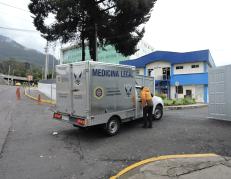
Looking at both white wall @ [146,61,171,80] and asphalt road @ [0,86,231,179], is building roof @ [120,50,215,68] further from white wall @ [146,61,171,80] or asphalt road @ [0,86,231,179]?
asphalt road @ [0,86,231,179]

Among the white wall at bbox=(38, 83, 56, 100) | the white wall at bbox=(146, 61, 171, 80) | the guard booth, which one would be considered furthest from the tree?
the white wall at bbox=(146, 61, 171, 80)

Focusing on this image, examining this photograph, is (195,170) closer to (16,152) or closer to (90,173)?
(90,173)

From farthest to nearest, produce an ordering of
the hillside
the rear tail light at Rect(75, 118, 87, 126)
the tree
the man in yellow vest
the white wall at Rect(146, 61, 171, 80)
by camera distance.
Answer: the hillside < the white wall at Rect(146, 61, 171, 80) < the tree < the man in yellow vest < the rear tail light at Rect(75, 118, 87, 126)

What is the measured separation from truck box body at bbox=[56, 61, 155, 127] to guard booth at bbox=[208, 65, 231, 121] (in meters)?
4.92

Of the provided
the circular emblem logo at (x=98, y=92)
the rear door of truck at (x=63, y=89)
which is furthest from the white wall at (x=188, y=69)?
the rear door of truck at (x=63, y=89)

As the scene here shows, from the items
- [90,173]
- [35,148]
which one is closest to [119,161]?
[90,173]

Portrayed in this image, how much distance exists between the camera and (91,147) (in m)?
6.36

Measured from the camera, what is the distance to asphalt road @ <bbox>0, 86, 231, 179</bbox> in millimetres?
4676

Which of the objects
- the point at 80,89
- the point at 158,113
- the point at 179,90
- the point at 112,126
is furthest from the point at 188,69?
the point at 80,89

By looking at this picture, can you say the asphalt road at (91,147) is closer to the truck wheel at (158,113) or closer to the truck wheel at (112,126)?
the truck wheel at (112,126)

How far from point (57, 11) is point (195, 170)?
15038 mm

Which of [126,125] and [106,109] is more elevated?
[106,109]

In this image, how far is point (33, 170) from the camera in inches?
183

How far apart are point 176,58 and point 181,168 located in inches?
1171
